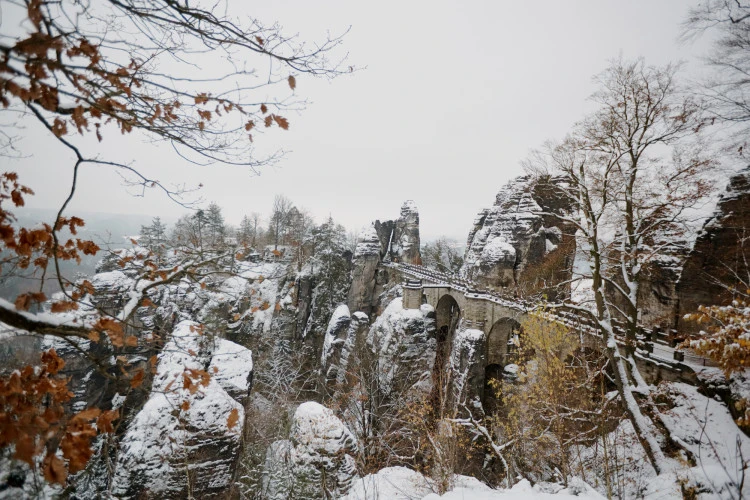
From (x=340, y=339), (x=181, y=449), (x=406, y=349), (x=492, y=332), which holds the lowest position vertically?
(x=340, y=339)

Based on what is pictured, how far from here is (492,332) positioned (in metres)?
17.0

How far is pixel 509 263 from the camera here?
20797 millimetres

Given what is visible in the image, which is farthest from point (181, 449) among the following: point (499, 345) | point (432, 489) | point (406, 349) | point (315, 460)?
point (499, 345)

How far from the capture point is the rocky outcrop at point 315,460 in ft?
23.6

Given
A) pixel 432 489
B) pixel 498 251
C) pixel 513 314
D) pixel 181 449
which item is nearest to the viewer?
pixel 432 489

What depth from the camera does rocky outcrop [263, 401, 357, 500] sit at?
7184 mm

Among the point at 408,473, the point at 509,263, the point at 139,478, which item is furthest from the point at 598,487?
the point at 509,263

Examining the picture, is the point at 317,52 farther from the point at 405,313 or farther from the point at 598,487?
the point at 405,313

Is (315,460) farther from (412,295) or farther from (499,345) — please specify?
(412,295)

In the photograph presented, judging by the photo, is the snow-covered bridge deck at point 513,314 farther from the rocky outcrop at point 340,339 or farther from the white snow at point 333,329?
the white snow at point 333,329

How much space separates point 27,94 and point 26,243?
4.32ft

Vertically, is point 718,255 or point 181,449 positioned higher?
point 718,255

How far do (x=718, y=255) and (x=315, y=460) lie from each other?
1562 cm

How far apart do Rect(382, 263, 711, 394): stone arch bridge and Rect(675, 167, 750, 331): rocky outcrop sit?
2507mm
